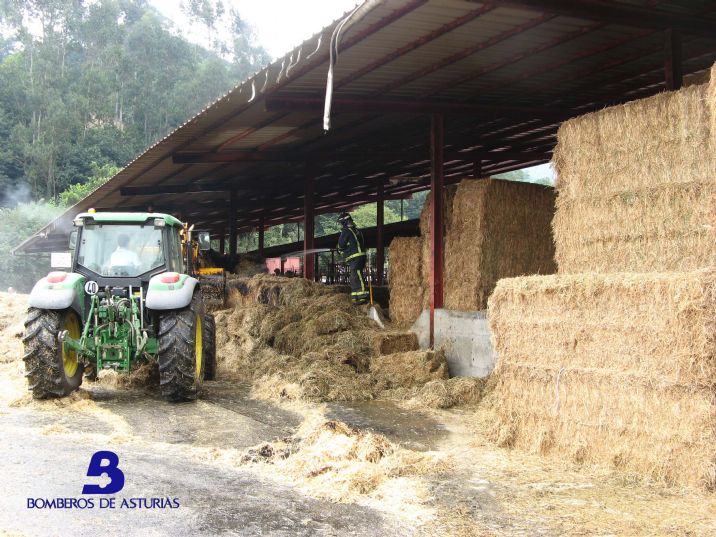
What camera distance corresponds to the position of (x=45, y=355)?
8.58 metres

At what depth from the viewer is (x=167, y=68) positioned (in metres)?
67.0

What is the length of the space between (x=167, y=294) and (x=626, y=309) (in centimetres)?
500

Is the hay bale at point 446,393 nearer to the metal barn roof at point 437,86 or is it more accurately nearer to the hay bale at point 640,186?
the hay bale at point 640,186

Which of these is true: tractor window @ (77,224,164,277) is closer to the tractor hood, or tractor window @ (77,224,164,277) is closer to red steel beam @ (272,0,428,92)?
the tractor hood

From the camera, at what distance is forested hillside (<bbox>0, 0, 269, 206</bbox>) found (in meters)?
52.7

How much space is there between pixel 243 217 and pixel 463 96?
1884cm

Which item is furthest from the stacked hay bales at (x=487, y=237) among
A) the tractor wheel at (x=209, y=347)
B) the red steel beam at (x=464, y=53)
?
the tractor wheel at (x=209, y=347)

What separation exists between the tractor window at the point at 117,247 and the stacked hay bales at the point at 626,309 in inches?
175

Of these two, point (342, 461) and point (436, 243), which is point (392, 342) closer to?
point (436, 243)

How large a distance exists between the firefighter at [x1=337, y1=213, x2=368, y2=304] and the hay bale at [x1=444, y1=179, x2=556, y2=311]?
1.82 metres

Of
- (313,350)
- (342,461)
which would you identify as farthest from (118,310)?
(342,461)

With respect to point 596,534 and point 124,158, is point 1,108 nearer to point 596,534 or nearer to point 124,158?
point 124,158

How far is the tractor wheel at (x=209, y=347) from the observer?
1073 cm

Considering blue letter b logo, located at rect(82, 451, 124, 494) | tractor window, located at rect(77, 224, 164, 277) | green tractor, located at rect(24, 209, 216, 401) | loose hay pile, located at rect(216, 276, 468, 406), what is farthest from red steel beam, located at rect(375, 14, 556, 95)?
blue letter b logo, located at rect(82, 451, 124, 494)
